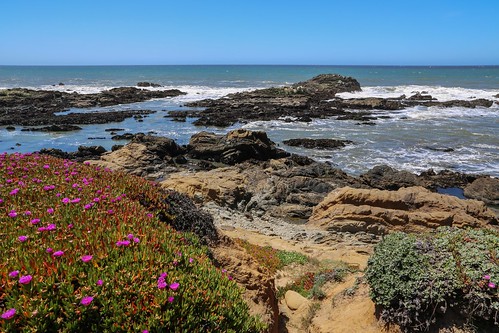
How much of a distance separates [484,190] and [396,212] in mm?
7679

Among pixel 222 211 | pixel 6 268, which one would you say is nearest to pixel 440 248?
pixel 6 268

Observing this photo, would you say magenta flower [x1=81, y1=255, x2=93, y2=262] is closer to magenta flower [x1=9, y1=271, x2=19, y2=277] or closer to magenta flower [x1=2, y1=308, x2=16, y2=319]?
magenta flower [x1=9, y1=271, x2=19, y2=277]

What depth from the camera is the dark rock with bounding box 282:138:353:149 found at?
28031mm

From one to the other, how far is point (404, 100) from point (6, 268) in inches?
2271

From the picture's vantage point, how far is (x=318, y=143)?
28391mm

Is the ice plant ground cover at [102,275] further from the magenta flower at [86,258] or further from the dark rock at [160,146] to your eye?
the dark rock at [160,146]

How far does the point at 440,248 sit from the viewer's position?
541 centimetres

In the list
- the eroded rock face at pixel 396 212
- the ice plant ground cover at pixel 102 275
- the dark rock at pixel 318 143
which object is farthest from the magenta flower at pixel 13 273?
the dark rock at pixel 318 143

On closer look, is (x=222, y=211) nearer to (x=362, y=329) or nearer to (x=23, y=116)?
(x=362, y=329)

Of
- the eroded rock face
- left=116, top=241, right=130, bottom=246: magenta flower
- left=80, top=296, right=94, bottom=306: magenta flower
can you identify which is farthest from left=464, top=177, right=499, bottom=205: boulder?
left=80, top=296, right=94, bottom=306: magenta flower

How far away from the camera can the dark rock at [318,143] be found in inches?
1104

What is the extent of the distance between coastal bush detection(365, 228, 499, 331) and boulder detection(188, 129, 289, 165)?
18392 mm

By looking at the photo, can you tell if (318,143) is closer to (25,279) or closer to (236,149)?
(236,149)

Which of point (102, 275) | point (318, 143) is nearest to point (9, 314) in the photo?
point (102, 275)
